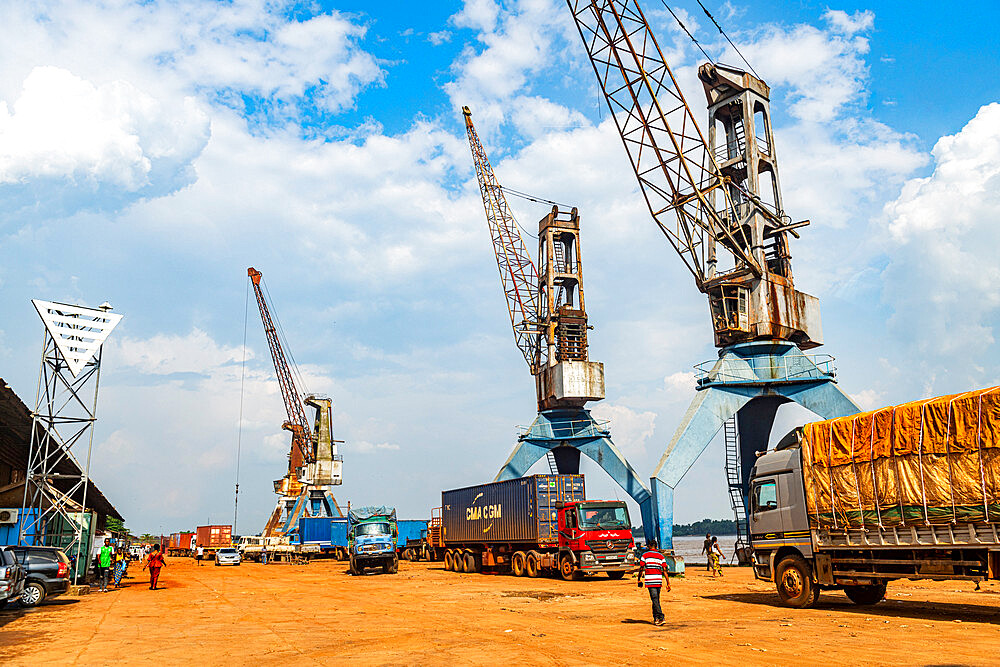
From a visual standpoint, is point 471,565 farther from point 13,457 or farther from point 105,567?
point 13,457

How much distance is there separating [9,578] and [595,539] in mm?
18116

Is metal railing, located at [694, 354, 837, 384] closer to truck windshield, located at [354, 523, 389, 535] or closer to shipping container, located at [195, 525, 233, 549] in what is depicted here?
truck windshield, located at [354, 523, 389, 535]

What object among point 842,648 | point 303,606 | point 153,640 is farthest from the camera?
point 303,606

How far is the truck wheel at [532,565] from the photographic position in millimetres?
29812

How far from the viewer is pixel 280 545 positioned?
6234 centimetres

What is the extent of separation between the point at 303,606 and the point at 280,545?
44111mm

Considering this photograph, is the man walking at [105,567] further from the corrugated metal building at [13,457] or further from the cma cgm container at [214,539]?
the cma cgm container at [214,539]

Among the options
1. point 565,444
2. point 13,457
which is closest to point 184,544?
point 565,444

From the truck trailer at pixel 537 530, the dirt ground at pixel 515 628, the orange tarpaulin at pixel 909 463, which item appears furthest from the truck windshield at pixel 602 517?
the orange tarpaulin at pixel 909 463

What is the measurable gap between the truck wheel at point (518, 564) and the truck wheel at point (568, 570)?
290cm

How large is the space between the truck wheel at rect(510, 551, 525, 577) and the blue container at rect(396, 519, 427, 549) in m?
21.9

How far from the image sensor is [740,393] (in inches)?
1625

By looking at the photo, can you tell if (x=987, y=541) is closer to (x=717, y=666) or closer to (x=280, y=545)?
(x=717, y=666)

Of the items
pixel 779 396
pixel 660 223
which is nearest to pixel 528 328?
pixel 660 223
